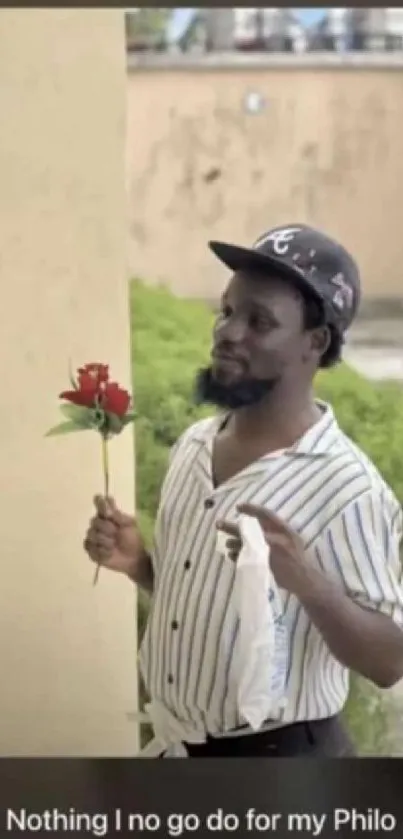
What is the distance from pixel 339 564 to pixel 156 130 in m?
0.45

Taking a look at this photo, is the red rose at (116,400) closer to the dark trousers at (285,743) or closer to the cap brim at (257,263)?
the cap brim at (257,263)

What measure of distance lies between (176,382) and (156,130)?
0.81ft

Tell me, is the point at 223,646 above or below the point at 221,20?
below

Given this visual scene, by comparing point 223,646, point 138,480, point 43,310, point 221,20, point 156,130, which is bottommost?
point 223,646

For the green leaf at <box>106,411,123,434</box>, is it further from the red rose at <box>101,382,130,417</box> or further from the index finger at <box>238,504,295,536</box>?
the index finger at <box>238,504,295,536</box>

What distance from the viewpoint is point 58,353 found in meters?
1.10

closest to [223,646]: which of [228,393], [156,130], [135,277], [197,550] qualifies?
[197,550]

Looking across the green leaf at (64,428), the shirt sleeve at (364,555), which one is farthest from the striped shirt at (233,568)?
the green leaf at (64,428)

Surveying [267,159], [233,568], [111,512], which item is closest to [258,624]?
[233,568]

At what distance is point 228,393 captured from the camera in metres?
1.10

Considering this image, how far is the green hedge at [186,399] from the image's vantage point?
3.58 feet

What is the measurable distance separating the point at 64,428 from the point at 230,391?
168mm

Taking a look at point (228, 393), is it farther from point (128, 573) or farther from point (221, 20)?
point (221, 20)
